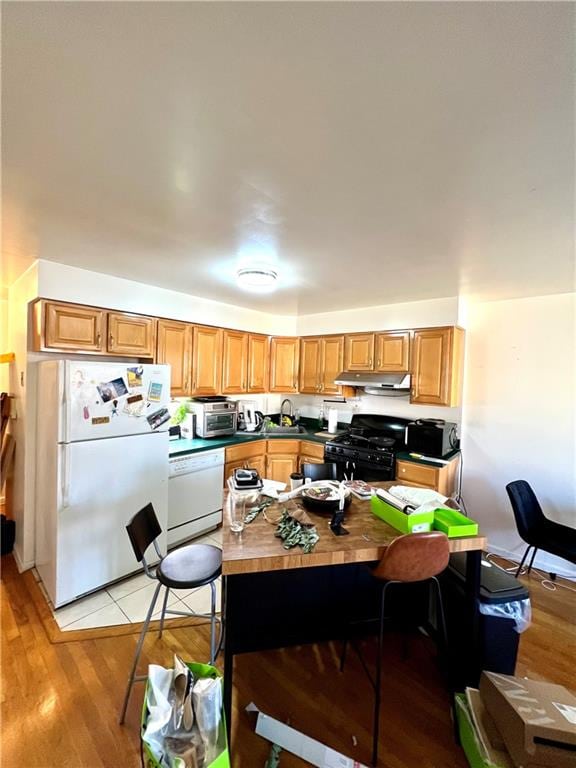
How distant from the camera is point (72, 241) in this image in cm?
202

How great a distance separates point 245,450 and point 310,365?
4.56 feet

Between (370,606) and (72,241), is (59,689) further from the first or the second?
(72,241)

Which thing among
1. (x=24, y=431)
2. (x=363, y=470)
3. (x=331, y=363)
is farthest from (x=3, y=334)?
(x=363, y=470)

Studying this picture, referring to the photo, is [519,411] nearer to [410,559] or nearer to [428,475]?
[428,475]

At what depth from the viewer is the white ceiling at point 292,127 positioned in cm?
74

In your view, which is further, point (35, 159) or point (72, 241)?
point (72, 241)

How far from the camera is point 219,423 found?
365 cm

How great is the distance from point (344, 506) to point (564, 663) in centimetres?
166

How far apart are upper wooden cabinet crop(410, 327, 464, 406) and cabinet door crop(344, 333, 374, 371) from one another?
1.60ft

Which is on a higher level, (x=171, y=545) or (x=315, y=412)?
(x=315, y=412)

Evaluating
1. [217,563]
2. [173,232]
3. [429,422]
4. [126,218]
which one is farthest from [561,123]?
[429,422]

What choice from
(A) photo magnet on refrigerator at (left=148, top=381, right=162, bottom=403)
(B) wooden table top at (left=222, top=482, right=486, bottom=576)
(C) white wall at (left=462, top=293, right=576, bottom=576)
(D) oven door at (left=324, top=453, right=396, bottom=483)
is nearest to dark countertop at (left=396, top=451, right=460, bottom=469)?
(D) oven door at (left=324, top=453, right=396, bottom=483)

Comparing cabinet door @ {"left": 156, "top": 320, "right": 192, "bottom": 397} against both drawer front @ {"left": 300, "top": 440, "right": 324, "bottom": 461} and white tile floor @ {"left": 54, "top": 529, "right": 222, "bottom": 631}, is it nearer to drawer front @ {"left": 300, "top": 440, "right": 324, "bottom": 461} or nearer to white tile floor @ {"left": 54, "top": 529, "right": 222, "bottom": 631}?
drawer front @ {"left": 300, "top": 440, "right": 324, "bottom": 461}

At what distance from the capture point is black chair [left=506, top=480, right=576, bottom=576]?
251cm
